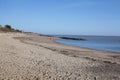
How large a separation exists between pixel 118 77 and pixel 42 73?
398cm

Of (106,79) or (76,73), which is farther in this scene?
(76,73)

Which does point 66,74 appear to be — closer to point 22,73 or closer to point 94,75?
point 94,75

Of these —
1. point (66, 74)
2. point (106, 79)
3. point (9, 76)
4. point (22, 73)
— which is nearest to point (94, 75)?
point (106, 79)

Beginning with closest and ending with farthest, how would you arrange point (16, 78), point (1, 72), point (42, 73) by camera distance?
point (16, 78) → point (1, 72) → point (42, 73)

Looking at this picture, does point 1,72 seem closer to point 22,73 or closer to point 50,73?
point 22,73

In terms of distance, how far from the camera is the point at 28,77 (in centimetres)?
845

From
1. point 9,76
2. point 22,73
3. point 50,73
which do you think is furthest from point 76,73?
point 9,76

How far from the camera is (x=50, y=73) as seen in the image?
9.52 meters

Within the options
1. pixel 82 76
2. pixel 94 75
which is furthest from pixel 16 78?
pixel 94 75

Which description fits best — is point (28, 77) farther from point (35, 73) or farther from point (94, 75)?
point (94, 75)

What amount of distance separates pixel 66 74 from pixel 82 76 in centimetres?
83

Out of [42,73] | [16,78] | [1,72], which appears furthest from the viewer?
[42,73]

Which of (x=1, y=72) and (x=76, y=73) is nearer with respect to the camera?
(x=1, y=72)

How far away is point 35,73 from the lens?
9.29 metres
